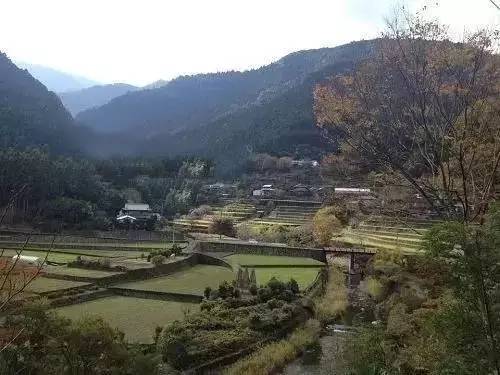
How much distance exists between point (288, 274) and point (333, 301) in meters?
6.46

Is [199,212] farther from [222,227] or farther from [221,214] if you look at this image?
[222,227]

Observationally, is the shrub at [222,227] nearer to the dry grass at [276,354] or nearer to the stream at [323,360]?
the dry grass at [276,354]

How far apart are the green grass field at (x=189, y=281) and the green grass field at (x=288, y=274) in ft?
6.99

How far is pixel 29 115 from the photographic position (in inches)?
3853

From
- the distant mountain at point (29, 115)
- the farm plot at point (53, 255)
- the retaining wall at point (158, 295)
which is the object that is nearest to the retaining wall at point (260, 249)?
the farm plot at point (53, 255)

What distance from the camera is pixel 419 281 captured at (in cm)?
2305

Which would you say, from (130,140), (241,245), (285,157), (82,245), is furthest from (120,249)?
(130,140)

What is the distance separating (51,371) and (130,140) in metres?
100

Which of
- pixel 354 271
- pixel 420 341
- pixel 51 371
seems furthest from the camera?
pixel 354 271

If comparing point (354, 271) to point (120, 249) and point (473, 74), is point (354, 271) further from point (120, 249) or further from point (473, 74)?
point (473, 74)

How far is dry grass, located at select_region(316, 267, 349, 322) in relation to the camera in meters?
26.7

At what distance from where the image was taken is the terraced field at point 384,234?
126 feet

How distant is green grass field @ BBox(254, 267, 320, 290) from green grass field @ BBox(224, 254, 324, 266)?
142cm

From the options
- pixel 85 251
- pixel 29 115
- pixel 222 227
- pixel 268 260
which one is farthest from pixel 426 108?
pixel 29 115
